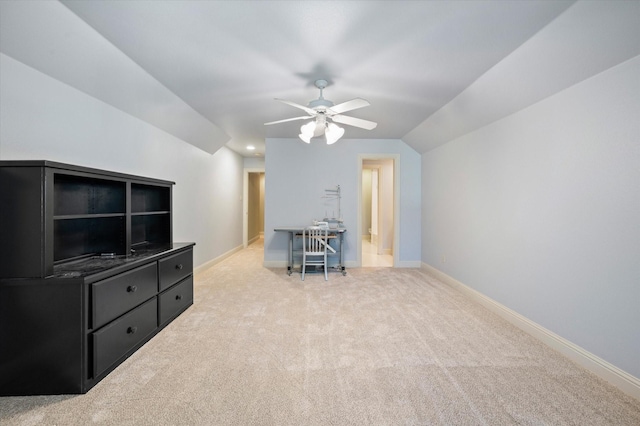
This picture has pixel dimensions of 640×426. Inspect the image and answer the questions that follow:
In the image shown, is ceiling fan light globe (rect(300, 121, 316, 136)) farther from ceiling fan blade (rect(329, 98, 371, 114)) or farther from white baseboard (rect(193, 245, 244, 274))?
white baseboard (rect(193, 245, 244, 274))

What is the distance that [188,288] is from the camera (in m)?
3.13

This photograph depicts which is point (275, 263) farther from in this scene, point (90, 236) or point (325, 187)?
point (90, 236)

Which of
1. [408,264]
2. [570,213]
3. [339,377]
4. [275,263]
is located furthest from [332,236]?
[570,213]

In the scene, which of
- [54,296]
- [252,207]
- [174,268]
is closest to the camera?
[54,296]

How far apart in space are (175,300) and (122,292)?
83 cm

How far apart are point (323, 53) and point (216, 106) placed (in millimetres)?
1849

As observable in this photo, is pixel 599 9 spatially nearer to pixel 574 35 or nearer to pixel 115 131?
pixel 574 35

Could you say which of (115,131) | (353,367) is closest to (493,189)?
(353,367)

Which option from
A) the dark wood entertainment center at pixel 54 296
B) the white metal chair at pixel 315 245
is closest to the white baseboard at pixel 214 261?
the white metal chair at pixel 315 245

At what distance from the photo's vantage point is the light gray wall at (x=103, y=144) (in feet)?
6.23

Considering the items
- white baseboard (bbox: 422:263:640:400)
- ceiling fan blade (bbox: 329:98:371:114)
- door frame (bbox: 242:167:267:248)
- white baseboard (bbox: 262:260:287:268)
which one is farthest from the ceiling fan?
door frame (bbox: 242:167:267:248)

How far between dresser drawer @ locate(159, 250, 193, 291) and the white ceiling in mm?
1794

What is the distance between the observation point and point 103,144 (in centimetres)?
269

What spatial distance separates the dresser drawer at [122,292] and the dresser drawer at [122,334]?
6 cm
